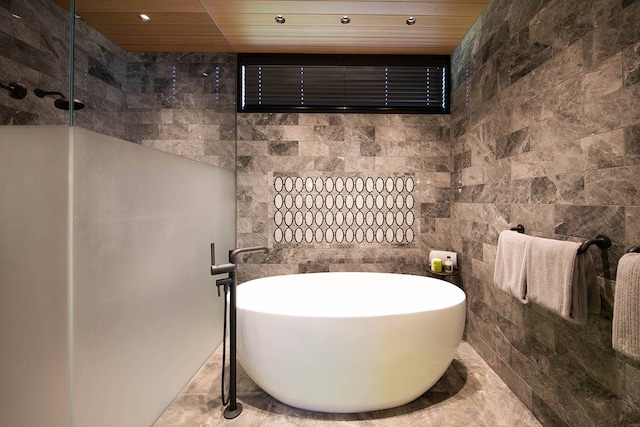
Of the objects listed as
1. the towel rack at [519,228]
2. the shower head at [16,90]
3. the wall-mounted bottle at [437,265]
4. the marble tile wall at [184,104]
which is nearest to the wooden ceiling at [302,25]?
the marble tile wall at [184,104]

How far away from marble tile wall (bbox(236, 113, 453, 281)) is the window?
0.36ft

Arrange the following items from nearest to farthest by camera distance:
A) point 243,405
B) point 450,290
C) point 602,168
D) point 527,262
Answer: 1. point 602,168
2. point 527,262
3. point 243,405
4. point 450,290

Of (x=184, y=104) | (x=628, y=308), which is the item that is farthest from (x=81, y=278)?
(x=628, y=308)

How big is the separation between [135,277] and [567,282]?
6.31ft

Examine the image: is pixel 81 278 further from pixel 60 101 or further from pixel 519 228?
pixel 519 228

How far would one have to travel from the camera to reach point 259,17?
89.3 inches

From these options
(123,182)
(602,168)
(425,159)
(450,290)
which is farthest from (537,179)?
(123,182)

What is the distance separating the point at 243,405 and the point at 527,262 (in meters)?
1.77

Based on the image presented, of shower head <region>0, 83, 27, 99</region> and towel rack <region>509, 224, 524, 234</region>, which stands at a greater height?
shower head <region>0, 83, 27, 99</region>

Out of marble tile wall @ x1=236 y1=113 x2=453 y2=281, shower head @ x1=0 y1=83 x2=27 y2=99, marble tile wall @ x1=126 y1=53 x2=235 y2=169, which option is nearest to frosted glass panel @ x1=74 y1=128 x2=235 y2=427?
marble tile wall @ x1=126 y1=53 x2=235 y2=169

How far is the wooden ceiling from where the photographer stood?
6.87ft

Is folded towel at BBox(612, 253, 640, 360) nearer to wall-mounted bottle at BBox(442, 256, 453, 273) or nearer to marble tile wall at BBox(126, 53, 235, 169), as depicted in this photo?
wall-mounted bottle at BBox(442, 256, 453, 273)

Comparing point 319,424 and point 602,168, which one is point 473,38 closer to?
point 602,168

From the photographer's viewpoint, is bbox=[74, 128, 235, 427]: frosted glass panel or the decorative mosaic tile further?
the decorative mosaic tile
